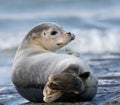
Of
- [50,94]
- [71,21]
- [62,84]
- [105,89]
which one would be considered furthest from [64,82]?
[71,21]

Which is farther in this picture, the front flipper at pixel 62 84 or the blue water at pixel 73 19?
the blue water at pixel 73 19

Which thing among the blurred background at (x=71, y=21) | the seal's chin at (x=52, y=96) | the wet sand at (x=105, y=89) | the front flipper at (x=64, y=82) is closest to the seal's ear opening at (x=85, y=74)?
the front flipper at (x=64, y=82)

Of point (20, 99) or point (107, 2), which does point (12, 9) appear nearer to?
point (107, 2)

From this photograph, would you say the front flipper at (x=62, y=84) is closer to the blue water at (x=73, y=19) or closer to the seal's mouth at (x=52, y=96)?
the seal's mouth at (x=52, y=96)

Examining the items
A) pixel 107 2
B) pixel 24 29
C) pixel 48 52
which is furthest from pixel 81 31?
pixel 48 52

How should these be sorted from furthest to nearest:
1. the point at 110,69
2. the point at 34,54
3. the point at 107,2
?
the point at 107,2, the point at 110,69, the point at 34,54

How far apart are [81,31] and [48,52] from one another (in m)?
12.4

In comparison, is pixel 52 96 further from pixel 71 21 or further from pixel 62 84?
pixel 71 21

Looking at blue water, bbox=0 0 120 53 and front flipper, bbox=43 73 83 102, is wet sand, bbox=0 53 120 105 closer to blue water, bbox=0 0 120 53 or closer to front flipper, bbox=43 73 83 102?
front flipper, bbox=43 73 83 102

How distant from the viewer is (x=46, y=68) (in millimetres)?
6445

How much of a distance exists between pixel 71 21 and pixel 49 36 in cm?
1469

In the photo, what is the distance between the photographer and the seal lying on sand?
6.08 m

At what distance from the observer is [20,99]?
7.54 meters

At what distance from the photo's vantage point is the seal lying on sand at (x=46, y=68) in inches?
239
